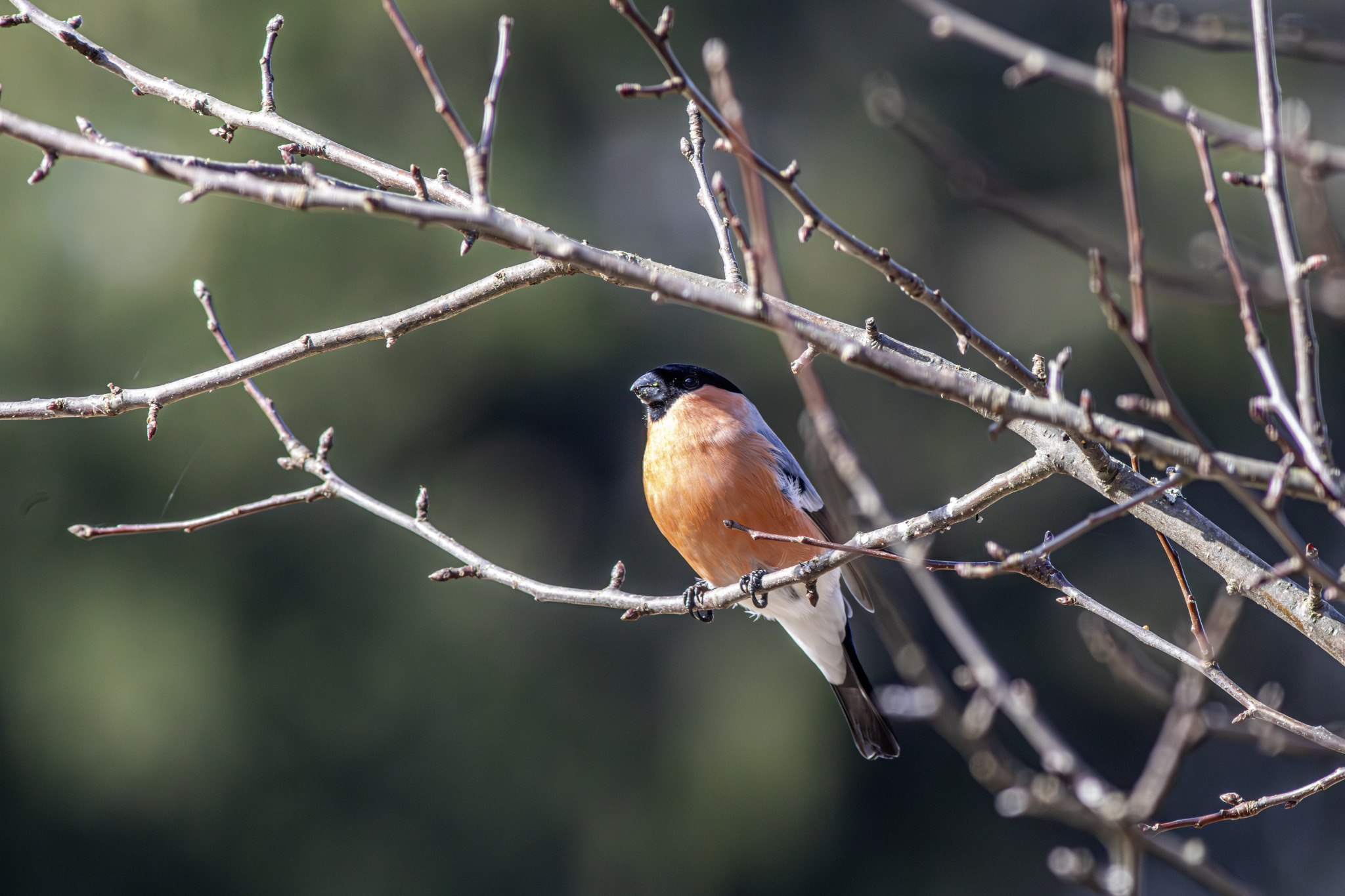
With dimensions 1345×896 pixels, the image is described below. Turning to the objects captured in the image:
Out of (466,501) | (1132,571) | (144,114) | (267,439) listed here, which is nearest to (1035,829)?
(1132,571)

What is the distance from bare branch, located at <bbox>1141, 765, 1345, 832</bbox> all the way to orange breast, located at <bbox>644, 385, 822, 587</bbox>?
5.17 ft

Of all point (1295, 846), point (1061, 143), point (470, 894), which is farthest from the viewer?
point (1295, 846)

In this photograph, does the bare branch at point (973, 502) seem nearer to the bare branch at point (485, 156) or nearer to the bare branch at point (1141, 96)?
the bare branch at point (1141, 96)

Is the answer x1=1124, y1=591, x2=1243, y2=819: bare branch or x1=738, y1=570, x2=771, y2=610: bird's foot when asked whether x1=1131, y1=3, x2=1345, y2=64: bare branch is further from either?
x1=738, y1=570, x2=771, y2=610: bird's foot

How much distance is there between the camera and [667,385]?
12.0ft

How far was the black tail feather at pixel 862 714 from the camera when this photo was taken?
11.9ft

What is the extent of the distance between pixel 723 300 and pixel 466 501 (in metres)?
7.45

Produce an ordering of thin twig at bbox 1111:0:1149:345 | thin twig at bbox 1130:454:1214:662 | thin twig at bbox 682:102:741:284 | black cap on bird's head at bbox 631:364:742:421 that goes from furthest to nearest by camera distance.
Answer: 1. black cap on bird's head at bbox 631:364:742:421
2. thin twig at bbox 682:102:741:284
3. thin twig at bbox 1130:454:1214:662
4. thin twig at bbox 1111:0:1149:345

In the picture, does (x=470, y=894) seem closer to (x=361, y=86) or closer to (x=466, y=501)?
(x=466, y=501)

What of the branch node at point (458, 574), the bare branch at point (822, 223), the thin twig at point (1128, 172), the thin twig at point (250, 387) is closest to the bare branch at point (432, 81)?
the bare branch at point (822, 223)

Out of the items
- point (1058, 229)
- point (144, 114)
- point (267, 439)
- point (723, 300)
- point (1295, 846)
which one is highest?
point (144, 114)

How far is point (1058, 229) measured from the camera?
1.26 meters

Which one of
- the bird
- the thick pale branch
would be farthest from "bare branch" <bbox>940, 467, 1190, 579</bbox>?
the bird

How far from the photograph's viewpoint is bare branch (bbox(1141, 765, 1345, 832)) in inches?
58.7
